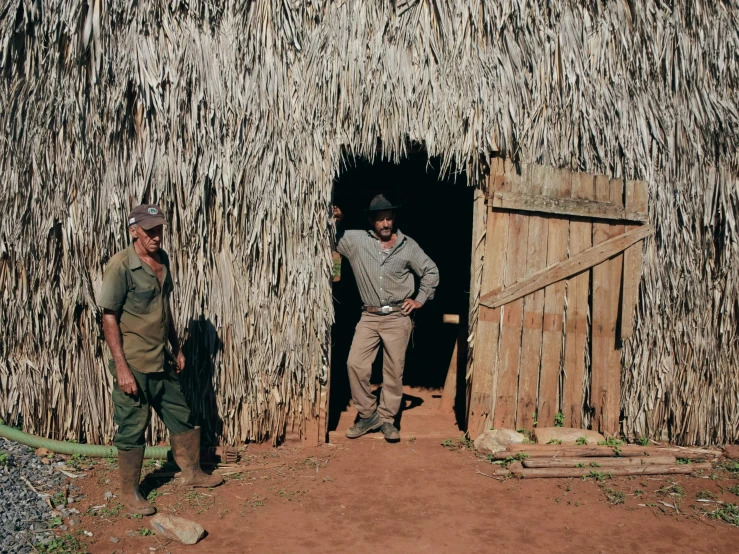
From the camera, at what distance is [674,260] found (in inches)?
211

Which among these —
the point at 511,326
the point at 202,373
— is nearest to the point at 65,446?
the point at 202,373

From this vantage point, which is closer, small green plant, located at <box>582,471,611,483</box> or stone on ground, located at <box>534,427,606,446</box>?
small green plant, located at <box>582,471,611,483</box>

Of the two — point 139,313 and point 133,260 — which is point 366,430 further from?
point 133,260

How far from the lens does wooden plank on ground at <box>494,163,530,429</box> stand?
521cm

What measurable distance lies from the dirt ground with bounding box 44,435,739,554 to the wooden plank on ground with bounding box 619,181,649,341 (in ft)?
4.19

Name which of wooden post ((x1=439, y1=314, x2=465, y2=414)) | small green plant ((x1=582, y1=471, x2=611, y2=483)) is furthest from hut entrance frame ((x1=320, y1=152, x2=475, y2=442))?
small green plant ((x1=582, y1=471, x2=611, y2=483))

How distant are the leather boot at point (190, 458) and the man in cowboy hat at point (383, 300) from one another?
1426mm

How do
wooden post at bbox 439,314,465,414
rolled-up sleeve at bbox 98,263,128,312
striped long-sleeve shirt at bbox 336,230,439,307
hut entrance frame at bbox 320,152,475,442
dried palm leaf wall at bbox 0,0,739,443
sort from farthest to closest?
hut entrance frame at bbox 320,152,475,442 < wooden post at bbox 439,314,465,414 < striped long-sleeve shirt at bbox 336,230,439,307 < dried palm leaf wall at bbox 0,0,739,443 < rolled-up sleeve at bbox 98,263,128,312

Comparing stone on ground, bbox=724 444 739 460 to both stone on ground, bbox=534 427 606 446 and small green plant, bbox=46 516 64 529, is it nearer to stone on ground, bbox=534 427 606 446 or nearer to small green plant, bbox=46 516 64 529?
stone on ground, bbox=534 427 606 446

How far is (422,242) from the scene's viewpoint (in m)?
7.91

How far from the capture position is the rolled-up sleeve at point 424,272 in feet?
17.9

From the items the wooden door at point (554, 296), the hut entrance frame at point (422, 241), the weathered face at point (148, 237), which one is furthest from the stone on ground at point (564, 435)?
the weathered face at point (148, 237)

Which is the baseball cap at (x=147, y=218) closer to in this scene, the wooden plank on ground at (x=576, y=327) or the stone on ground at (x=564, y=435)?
the wooden plank on ground at (x=576, y=327)

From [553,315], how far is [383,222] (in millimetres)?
1564
